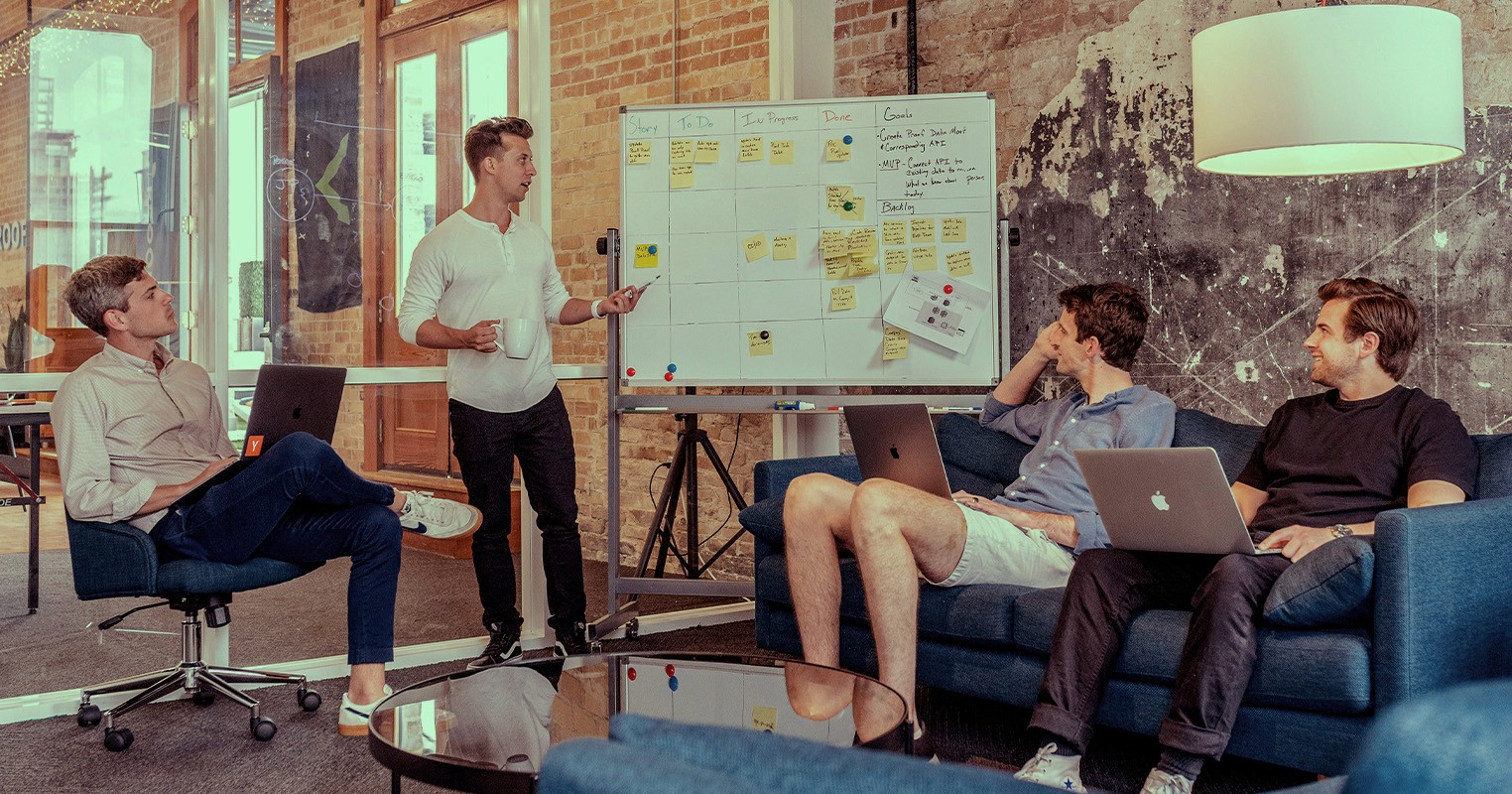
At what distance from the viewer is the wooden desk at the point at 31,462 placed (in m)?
3.67

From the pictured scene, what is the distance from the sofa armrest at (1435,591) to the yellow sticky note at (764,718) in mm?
1177

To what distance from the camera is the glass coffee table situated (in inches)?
78.0

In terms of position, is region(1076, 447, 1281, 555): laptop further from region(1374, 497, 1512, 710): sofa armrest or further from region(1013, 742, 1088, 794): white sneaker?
region(1013, 742, 1088, 794): white sneaker

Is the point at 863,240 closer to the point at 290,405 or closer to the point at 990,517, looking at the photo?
the point at 990,517

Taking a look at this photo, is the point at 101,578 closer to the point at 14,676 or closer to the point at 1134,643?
the point at 14,676

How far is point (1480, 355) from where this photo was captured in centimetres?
353

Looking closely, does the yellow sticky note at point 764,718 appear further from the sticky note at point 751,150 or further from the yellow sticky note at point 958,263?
the sticky note at point 751,150

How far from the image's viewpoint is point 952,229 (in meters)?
4.27

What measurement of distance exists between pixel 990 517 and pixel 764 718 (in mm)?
1163

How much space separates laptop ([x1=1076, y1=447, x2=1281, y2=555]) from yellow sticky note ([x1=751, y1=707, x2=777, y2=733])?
976 millimetres

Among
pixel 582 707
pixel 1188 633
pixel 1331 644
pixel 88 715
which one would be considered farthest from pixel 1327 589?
pixel 88 715

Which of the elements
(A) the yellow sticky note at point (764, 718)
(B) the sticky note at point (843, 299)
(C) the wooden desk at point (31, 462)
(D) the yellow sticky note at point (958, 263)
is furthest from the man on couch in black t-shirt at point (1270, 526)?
(C) the wooden desk at point (31, 462)

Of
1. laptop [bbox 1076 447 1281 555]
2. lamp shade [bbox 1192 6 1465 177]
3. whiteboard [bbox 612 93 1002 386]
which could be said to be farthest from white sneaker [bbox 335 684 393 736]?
lamp shade [bbox 1192 6 1465 177]

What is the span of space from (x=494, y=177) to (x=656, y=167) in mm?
602
